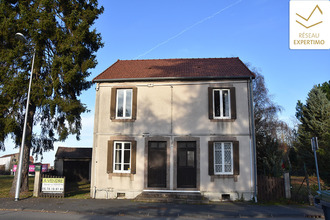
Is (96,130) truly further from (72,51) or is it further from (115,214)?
(115,214)

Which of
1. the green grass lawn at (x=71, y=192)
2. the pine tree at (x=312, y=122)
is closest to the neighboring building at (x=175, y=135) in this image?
the green grass lawn at (x=71, y=192)

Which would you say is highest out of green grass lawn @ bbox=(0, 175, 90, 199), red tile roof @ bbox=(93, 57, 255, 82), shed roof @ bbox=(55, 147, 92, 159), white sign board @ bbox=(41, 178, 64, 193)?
red tile roof @ bbox=(93, 57, 255, 82)

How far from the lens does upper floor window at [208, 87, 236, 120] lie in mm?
15008

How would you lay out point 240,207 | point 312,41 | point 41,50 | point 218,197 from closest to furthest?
point 312,41 → point 240,207 → point 218,197 → point 41,50

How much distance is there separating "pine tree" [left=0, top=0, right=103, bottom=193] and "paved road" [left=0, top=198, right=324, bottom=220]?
483 cm

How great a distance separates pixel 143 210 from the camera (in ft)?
37.6

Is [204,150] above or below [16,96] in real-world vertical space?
below

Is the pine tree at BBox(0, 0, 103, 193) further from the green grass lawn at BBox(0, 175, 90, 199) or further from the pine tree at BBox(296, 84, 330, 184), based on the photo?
the pine tree at BBox(296, 84, 330, 184)

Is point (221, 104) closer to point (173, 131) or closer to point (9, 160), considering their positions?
point (173, 131)

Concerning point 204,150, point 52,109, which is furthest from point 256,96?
point 52,109

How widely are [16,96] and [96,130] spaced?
494 centimetres

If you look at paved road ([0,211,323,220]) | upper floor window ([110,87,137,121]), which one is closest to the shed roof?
upper floor window ([110,87,137,121])

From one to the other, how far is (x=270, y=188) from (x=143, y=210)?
7026 mm

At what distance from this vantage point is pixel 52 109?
15.3 m
